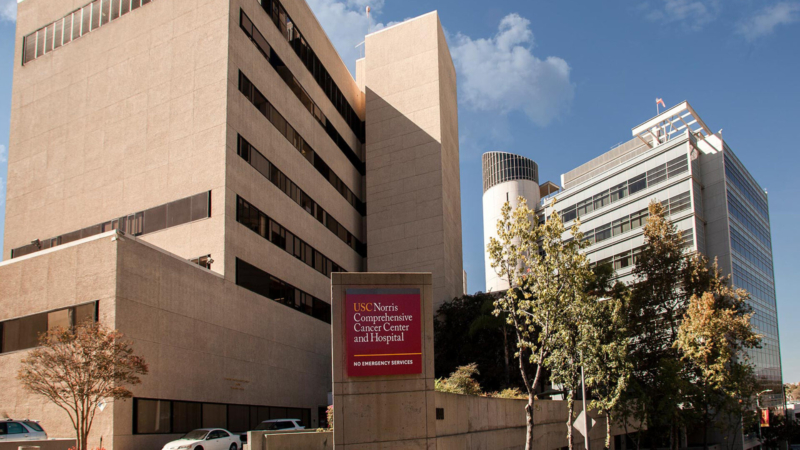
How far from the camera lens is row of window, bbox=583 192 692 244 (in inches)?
2857

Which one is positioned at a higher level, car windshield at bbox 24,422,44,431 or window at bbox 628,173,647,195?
window at bbox 628,173,647,195

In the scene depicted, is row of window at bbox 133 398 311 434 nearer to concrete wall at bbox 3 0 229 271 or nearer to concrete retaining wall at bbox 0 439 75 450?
concrete retaining wall at bbox 0 439 75 450

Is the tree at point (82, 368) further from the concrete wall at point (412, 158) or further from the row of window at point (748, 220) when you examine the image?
the row of window at point (748, 220)

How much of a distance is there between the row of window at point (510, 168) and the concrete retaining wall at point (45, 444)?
132 metres

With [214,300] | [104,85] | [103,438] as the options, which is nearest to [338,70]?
[104,85]

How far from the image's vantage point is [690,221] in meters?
71.5

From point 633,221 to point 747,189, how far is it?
659 inches

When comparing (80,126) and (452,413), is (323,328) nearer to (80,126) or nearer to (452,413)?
(80,126)

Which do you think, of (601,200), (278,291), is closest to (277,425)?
(278,291)

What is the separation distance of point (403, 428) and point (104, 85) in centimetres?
3433

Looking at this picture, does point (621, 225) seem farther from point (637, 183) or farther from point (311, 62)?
point (311, 62)

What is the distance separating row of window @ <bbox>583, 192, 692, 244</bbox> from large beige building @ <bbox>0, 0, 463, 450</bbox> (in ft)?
103

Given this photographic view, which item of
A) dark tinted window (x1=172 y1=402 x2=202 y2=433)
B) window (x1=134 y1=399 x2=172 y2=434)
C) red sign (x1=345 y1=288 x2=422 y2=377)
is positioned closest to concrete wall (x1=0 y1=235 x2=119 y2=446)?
window (x1=134 y1=399 x2=172 y2=434)

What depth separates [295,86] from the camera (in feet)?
161
